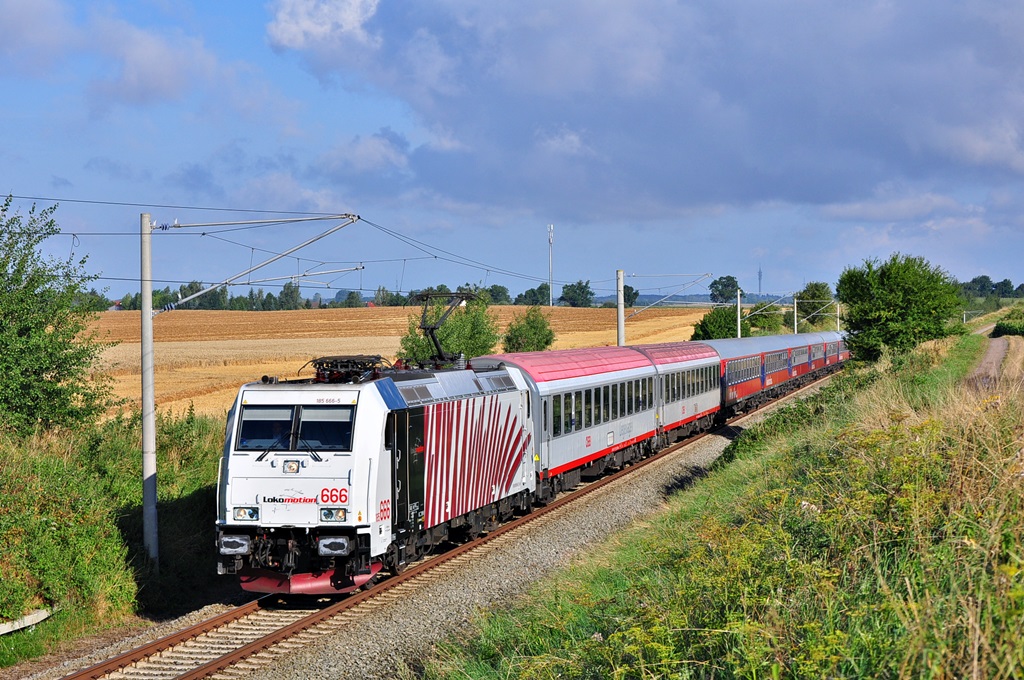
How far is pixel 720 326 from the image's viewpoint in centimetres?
7419

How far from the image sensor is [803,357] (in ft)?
181

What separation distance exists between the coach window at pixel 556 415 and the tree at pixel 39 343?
962 centimetres

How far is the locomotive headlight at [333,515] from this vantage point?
12719 mm

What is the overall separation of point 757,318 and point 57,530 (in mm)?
79228

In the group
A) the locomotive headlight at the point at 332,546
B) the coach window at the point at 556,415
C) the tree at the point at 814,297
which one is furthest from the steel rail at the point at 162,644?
the tree at the point at 814,297

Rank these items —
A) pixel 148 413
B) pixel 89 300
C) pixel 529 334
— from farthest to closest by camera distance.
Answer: pixel 529 334
pixel 89 300
pixel 148 413

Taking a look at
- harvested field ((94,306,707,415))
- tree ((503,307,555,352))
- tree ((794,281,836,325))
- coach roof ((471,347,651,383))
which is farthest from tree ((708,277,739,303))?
coach roof ((471,347,651,383))

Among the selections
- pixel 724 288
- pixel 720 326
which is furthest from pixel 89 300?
pixel 724 288

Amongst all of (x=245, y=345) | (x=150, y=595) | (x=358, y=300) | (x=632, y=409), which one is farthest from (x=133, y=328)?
(x=150, y=595)

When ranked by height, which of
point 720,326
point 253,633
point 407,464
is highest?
point 720,326

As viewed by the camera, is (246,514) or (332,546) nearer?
(332,546)

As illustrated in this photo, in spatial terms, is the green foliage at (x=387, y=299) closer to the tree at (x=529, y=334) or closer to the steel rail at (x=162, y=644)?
the tree at (x=529, y=334)

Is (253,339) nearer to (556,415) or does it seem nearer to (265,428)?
(556,415)

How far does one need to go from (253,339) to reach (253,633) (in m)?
82.6
